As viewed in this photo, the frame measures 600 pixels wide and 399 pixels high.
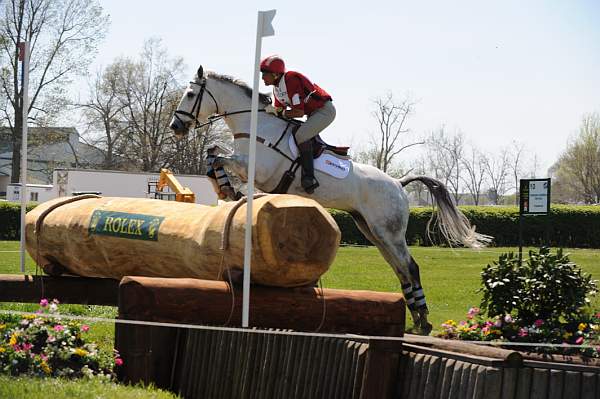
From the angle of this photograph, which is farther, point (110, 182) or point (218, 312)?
point (110, 182)

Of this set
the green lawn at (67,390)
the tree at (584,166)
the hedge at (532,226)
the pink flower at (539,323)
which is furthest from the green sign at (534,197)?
the tree at (584,166)

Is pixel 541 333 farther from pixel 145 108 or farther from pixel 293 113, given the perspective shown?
pixel 145 108

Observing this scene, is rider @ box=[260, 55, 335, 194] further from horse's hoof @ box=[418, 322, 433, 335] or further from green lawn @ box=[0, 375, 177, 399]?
green lawn @ box=[0, 375, 177, 399]

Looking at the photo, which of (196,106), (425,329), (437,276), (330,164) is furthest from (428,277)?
(196,106)

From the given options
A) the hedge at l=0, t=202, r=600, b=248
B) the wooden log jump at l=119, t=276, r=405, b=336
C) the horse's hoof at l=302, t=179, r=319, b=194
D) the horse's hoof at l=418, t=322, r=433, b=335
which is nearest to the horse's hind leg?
the horse's hoof at l=418, t=322, r=433, b=335

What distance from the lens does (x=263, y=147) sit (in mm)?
7871

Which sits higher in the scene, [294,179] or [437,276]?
[294,179]

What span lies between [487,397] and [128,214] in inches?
105

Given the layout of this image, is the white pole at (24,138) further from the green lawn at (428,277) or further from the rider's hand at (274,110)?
the rider's hand at (274,110)

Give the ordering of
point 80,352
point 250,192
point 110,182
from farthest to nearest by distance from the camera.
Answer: point 110,182 < point 80,352 < point 250,192

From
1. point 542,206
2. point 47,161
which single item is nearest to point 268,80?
point 542,206

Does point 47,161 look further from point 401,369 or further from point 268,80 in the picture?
point 401,369

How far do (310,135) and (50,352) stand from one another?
3693 millimetres

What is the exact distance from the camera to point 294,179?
7918mm
